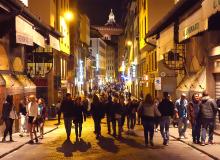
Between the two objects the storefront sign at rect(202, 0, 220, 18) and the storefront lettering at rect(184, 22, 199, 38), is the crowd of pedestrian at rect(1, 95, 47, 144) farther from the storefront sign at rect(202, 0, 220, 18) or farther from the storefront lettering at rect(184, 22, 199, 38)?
the storefront sign at rect(202, 0, 220, 18)

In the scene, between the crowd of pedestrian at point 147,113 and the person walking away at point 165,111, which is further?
the person walking away at point 165,111

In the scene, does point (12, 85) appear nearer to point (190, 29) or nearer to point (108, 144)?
point (108, 144)

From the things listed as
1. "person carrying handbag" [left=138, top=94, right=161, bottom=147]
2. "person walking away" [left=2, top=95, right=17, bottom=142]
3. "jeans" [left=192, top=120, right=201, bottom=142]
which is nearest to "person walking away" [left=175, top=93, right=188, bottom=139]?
"jeans" [left=192, top=120, right=201, bottom=142]

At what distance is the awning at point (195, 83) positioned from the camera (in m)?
23.1

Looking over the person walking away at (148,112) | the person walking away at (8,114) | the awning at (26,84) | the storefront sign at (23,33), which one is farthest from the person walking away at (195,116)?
the awning at (26,84)

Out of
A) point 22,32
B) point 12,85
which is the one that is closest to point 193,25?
point 22,32

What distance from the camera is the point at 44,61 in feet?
119

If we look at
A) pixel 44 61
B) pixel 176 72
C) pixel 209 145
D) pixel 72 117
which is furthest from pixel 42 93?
pixel 209 145

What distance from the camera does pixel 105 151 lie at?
16797 mm

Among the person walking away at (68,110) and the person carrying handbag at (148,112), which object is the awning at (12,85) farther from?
the person carrying handbag at (148,112)

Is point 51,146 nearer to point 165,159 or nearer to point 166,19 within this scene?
point 165,159

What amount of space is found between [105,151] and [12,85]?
333 inches

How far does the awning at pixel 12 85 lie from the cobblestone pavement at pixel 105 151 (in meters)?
3.37

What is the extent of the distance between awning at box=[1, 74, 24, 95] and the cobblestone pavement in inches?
133
